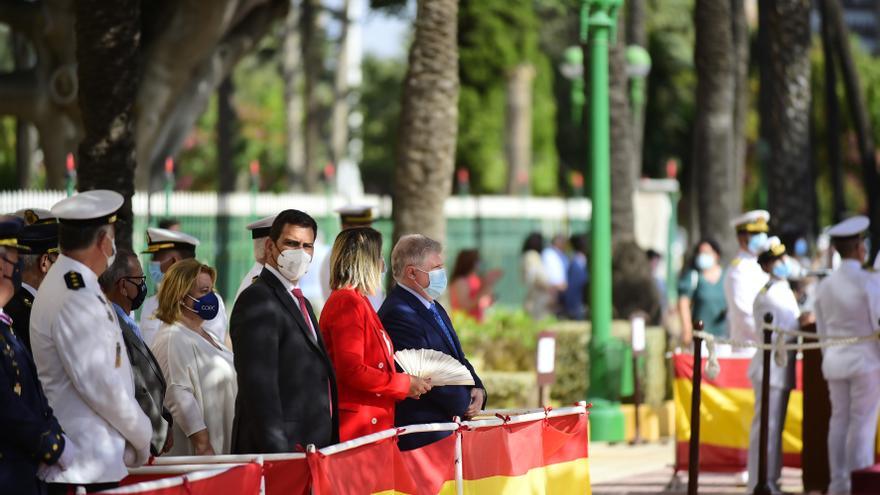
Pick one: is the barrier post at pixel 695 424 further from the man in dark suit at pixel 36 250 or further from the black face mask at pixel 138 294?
the man in dark suit at pixel 36 250

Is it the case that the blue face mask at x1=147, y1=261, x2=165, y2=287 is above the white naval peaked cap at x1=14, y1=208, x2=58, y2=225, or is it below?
below

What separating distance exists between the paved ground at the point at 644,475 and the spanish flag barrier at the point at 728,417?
0.76ft

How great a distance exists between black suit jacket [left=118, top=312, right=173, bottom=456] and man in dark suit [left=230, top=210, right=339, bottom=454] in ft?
1.06

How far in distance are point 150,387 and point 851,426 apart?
630 cm

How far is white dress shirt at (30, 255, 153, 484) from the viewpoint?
6.69 metres

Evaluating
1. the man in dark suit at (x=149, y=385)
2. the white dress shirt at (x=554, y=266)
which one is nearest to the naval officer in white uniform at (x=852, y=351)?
the man in dark suit at (x=149, y=385)

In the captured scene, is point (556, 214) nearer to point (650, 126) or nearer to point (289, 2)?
point (289, 2)

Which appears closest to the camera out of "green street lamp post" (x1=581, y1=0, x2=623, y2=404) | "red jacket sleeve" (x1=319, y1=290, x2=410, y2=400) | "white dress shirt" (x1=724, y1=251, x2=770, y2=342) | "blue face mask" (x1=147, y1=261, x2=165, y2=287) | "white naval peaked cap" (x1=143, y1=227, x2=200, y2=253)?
"red jacket sleeve" (x1=319, y1=290, x2=410, y2=400)

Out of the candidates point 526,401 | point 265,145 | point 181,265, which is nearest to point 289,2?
point 526,401

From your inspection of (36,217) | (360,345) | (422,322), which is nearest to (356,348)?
(360,345)

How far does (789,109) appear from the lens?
22.8 metres

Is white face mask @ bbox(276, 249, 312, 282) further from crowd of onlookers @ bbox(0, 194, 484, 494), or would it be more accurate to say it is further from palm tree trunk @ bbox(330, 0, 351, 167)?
palm tree trunk @ bbox(330, 0, 351, 167)

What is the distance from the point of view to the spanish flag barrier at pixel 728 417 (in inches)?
543

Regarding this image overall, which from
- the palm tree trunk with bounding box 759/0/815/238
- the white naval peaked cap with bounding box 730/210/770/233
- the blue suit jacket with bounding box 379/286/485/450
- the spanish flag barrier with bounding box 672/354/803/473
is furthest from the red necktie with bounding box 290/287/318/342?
the palm tree trunk with bounding box 759/0/815/238
